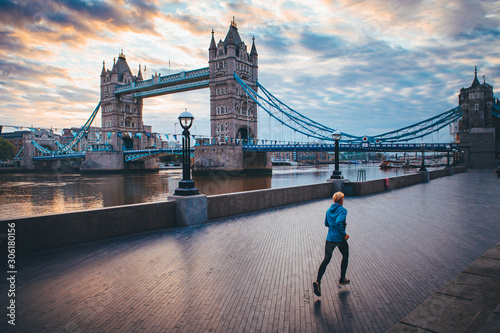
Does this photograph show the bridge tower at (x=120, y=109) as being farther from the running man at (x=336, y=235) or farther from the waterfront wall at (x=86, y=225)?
the running man at (x=336, y=235)

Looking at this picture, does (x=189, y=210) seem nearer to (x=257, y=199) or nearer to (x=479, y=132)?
(x=257, y=199)

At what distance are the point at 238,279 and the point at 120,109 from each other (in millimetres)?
81845

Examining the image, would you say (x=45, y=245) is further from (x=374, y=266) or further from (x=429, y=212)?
(x=429, y=212)

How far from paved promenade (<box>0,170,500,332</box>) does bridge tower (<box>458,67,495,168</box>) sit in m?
47.9

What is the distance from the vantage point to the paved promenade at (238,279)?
3496mm


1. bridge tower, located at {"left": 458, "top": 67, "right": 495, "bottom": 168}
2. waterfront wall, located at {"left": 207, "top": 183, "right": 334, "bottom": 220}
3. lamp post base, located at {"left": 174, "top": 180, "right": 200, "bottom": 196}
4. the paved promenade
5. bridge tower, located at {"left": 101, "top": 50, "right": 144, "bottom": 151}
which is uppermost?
bridge tower, located at {"left": 101, "top": 50, "right": 144, "bottom": 151}

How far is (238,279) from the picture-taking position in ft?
15.3

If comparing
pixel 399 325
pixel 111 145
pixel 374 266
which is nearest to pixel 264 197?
pixel 374 266

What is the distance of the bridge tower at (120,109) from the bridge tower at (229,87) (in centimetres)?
2674

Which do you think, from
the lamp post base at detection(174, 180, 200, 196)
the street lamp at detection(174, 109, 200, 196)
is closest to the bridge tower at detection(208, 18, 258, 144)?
the street lamp at detection(174, 109, 200, 196)

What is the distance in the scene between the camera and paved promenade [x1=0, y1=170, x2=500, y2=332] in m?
3.50

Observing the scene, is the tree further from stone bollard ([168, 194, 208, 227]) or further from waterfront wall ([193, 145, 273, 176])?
stone bollard ([168, 194, 208, 227])

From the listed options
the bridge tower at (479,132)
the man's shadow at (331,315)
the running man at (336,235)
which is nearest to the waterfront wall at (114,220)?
the running man at (336,235)

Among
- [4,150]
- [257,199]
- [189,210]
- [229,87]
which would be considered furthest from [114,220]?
[4,150]
